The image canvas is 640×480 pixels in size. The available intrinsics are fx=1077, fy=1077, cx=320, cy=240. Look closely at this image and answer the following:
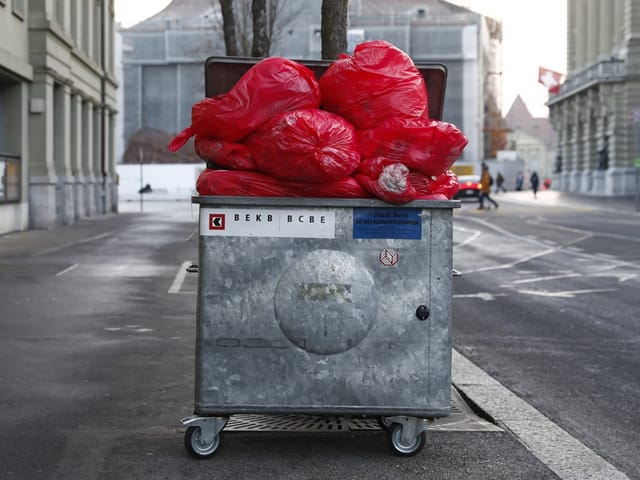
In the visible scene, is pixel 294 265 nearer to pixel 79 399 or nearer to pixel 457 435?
pixel 457 435

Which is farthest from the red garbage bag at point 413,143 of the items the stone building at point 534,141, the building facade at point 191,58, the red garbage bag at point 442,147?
the stone building at point 534,141

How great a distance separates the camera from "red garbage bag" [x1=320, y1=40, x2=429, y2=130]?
5445mm

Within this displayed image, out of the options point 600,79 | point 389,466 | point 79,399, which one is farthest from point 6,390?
point 600,79

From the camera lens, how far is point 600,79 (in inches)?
2650

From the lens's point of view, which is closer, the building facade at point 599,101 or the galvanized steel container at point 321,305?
the galvanized steel container at point 321,305

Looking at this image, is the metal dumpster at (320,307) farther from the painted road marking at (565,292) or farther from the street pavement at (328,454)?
the painted road marking at (565,292)

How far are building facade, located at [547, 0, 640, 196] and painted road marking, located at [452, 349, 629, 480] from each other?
50103 millimetres

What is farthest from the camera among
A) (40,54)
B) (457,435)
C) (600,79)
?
(600,79)

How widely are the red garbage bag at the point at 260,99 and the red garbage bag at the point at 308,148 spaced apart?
3.0 inches

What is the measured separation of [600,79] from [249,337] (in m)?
Result: 65.4

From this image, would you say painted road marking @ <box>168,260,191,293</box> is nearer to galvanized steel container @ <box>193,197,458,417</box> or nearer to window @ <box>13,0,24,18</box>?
galvanized steel container @ <box>193,197,458,417</box>

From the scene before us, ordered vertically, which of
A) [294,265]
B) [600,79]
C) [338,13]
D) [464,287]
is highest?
[600,79]

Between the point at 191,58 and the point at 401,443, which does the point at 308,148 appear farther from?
the point at 191,58

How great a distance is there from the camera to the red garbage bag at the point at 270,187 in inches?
209
